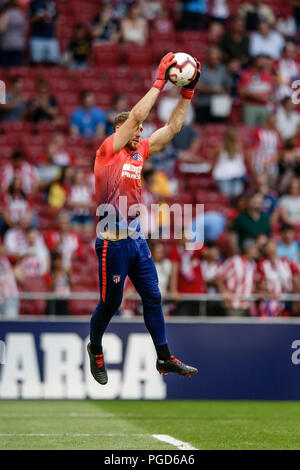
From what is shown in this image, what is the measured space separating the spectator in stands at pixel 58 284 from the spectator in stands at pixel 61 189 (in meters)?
1.70

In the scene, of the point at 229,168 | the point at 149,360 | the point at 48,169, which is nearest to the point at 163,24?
the point at 229,168

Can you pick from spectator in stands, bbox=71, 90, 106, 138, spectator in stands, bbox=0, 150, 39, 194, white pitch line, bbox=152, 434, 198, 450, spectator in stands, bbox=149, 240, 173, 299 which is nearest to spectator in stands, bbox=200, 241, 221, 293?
spectator in stands, bbox=149, 240, 173, 299

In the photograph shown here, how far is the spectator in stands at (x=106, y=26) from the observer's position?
19453 millimetres

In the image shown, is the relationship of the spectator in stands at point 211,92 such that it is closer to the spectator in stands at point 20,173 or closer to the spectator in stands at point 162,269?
the spectator in stands at point 20,173

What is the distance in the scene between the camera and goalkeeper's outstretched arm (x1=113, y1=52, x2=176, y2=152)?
27.3 ft

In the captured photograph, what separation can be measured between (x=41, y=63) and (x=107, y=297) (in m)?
11.0

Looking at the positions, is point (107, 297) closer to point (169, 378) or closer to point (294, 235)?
point (169, 378)

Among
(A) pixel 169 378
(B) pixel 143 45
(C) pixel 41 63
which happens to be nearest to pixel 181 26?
(B) pixel 143 45

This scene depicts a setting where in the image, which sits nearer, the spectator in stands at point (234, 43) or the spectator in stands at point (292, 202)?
the spectator in stands at point (292, 202)

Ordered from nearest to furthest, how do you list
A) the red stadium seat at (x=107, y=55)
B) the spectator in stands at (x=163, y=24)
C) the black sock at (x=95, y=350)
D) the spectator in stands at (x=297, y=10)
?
the black sock at (x=95, y=350)
the red stadium seat at (x=107, y=55)
the spectator in stands at (x=163, y=24)
the spectator in stands at (x=297, y=10)

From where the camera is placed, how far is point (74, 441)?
9.79 meters

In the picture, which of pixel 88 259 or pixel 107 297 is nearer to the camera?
pixel 107 297

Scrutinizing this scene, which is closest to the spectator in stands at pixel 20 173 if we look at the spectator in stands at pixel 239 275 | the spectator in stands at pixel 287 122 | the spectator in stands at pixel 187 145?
the spectator in stands at pixel 187 145

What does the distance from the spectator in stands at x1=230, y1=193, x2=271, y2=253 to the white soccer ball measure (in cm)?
677
